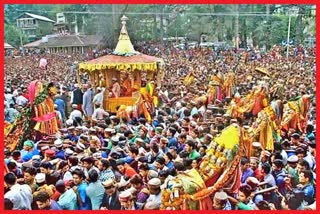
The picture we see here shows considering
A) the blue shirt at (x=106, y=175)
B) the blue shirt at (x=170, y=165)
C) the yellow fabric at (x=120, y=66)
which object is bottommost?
the blue shirt at (x=170, y=165)

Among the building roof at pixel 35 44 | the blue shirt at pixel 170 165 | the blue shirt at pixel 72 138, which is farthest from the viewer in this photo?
the building roof at pixel 35 44

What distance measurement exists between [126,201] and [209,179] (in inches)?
33.2

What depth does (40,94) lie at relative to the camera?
849 centimetres

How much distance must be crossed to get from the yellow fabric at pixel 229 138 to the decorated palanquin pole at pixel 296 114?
10.6ft

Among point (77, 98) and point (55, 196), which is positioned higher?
point (55, 196)

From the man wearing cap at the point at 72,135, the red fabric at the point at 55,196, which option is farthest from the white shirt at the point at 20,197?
the man wearing cap at the point at 72,135

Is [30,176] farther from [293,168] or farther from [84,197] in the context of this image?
[293,168]

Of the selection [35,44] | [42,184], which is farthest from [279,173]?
[35,44]

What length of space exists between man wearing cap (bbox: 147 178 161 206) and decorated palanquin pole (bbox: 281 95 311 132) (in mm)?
3889

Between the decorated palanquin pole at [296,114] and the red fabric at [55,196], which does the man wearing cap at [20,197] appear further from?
the decorated palanquin pole at [296,114]

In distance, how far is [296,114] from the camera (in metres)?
8.52

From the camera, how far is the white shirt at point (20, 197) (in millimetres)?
4992

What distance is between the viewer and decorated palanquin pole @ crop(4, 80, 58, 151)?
802 cm

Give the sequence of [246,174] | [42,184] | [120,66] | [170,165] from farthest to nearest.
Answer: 1. [120,66]
2. [170,165]
3. [246,174]
4. [42,184]
